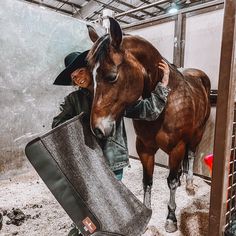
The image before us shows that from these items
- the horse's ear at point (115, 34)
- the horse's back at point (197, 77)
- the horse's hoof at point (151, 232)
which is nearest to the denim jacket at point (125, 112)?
the horse's ear at point (115, 34)

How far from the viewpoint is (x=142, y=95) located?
1157mm

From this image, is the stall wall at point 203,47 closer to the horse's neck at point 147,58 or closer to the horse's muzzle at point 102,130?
the horse's neck at point 147,58

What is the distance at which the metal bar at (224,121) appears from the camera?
2.16 ft

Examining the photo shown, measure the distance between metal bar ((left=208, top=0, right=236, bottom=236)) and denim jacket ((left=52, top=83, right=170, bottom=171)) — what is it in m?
0.40

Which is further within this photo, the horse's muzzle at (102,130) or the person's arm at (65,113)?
the person's arm at (65,113)

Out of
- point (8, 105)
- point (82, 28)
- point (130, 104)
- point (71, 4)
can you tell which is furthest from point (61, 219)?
point (71, 4)

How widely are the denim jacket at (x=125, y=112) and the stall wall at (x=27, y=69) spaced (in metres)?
1.46

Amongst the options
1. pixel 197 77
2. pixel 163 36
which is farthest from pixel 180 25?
pixel 197 77

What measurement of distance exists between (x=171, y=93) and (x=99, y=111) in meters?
0.62

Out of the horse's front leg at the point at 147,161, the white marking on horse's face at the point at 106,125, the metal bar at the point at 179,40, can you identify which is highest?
the metal bar at the point at 179,40

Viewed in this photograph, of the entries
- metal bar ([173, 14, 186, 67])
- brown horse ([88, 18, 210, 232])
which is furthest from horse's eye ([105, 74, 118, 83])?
metal bar ([173, 14, 186, 67])

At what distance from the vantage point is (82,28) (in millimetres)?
2727

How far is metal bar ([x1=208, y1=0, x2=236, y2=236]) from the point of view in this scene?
66cm

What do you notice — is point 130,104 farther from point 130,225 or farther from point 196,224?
point 196,224
